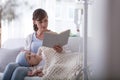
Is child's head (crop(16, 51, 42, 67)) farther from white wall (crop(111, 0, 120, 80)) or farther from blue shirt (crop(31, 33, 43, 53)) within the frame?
white wall (crop(111, 0, 120, 80))

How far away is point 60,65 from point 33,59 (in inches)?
14.6

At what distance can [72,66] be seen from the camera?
145cm

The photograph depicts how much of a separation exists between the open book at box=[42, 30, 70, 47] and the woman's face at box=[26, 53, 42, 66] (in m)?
0.16

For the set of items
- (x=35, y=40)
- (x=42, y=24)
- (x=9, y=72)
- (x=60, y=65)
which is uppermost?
(x=42, y=24)

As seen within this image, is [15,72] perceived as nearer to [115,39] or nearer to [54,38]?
[54,38]

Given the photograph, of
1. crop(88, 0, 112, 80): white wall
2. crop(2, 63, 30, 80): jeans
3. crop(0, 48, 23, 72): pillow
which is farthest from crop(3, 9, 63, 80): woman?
crop(88, 0, 112, 80): white wall

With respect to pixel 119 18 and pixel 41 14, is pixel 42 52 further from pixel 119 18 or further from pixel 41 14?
pixel 119 18

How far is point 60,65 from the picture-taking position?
4.98 ft

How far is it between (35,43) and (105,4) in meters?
1.27

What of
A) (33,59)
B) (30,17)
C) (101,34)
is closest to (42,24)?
(33,59)

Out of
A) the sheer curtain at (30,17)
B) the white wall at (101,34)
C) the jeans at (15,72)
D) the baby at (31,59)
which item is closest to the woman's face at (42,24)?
the baby at (31,59)

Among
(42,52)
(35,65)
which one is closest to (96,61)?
(42,52)

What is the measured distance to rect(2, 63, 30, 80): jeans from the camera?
5.62ft

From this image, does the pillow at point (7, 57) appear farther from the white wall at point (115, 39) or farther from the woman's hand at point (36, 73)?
the white wall at point (115, 39)
